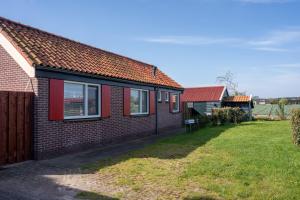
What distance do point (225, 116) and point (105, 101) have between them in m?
14.0

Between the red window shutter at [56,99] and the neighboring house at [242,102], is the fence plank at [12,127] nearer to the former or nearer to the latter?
the red window shutter at [56,99]

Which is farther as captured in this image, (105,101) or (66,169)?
(105,101)

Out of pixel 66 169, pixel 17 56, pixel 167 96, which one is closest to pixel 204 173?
pixel 66 169

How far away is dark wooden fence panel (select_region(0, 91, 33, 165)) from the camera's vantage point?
963cm

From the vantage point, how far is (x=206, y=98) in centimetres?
3525

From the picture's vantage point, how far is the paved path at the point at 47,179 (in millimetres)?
6961

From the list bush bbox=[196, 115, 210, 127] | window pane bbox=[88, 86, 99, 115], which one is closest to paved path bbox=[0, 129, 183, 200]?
window pane bbox=[88, 86, 99, 115]

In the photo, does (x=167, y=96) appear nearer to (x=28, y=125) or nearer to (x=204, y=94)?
(x=28, y=125)

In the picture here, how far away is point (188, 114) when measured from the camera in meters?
25.9

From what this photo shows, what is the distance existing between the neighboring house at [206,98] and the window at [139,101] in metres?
16.2

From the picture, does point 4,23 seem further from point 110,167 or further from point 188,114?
point 188,114

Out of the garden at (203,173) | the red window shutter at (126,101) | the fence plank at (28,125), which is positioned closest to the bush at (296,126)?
the garden at (203,173)

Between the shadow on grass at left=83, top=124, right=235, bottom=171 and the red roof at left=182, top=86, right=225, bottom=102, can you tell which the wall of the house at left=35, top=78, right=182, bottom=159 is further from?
the red roof at left=182, top=86, right=225, bottom=102

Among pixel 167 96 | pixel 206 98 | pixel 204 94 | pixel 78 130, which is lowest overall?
pixel 78 130
